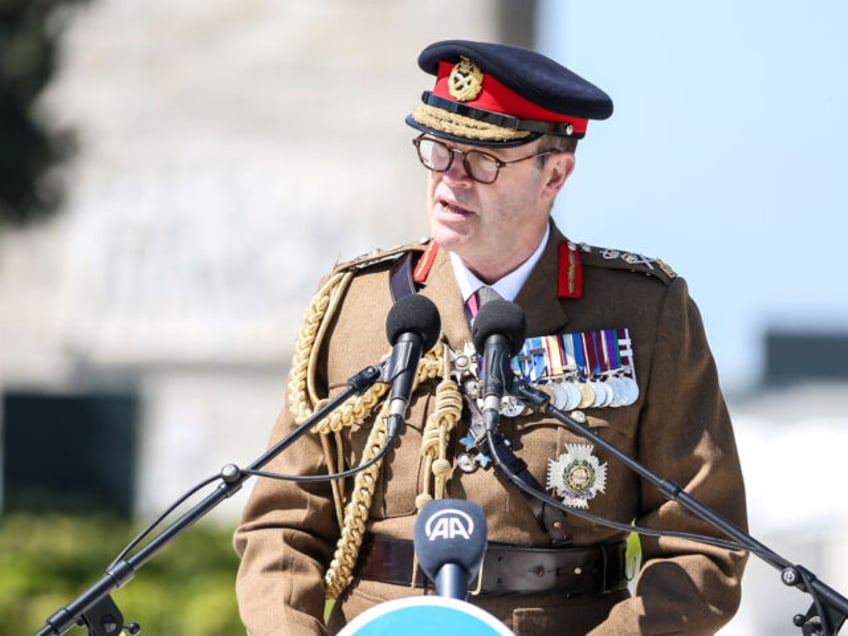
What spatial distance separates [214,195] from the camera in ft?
53.9

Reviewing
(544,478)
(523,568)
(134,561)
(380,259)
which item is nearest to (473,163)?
(380,259)

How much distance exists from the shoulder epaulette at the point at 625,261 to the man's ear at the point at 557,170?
191 millimetres

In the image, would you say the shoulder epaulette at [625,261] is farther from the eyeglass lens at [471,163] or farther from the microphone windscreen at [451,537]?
the microphone windscreen at [451,537]

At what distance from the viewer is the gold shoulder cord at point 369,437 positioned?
3924mm

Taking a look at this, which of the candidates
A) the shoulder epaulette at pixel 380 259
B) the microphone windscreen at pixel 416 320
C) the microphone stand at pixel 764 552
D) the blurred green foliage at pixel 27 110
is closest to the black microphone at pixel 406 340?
the microphone windscreen at pixel 416 320

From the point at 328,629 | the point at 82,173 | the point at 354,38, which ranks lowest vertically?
the point at 328,629

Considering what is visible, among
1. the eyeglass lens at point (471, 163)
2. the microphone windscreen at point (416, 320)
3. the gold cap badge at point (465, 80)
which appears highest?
the gold cap badge at point (465, 80)

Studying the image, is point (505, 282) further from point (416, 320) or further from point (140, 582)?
point (140, 582)

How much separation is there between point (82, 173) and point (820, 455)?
7.59m

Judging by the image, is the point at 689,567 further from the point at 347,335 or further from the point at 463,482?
the point at 347,335

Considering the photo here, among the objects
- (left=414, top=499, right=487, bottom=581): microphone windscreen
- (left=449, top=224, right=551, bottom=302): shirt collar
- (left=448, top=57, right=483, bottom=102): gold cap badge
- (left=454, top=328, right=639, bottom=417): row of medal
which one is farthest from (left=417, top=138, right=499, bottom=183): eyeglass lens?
(left=414, top=499, right=487, bottom=581): microphone windscreen

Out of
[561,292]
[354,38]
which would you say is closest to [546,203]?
[561,292]

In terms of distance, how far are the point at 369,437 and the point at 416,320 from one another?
0.52 metres

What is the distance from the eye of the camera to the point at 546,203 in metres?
4.00
